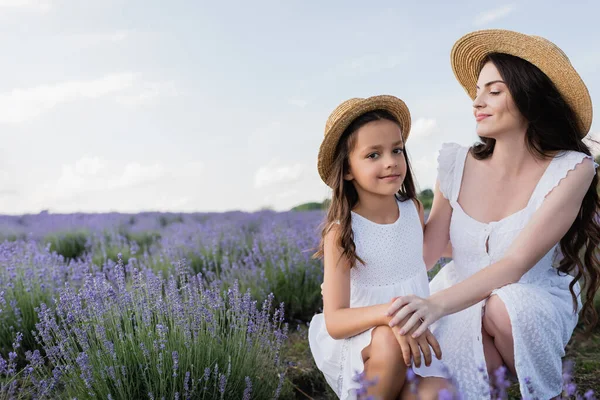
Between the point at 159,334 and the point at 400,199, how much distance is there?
1172mm

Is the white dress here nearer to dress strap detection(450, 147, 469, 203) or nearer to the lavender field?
dress strap detection(450, 147, 469, 203)

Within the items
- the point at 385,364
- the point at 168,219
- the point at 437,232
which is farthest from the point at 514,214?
the point at 168,219

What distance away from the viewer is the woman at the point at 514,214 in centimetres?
255

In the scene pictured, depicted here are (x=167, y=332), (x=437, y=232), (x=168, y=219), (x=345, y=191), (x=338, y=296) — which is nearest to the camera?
(x=338, y=296)

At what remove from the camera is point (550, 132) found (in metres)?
2.94

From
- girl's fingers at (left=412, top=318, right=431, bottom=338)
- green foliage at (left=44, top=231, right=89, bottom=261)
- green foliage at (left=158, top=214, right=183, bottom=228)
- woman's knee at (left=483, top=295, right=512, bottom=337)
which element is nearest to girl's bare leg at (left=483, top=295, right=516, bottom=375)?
woman's knee at (left=483, top=295, right=512, bottom=337)

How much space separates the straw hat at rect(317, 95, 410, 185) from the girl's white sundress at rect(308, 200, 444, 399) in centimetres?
27

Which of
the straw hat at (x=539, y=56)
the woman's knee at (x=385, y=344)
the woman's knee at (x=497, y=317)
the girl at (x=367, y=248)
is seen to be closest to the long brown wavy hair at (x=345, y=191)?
the girl at (x=367, y=248)

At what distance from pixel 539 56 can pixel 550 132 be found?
37cm

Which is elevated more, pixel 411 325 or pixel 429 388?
pixel 411 325

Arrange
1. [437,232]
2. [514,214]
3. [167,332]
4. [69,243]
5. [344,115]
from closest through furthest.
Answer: [344,115] < [167,332] < [514,214] < [437,232] < [69,243]

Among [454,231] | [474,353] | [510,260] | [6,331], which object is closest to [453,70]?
[454,231]

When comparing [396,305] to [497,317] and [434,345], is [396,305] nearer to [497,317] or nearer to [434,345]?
[434,345]

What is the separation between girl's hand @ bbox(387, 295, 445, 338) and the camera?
2.15 meters
